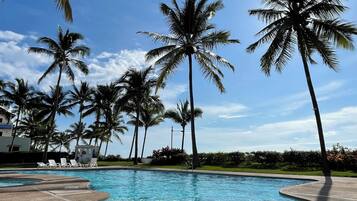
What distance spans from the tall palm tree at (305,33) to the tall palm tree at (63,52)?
646 inches

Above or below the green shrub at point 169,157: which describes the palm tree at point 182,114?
above

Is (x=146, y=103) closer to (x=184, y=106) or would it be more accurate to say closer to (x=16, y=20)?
(x=184, y=106)

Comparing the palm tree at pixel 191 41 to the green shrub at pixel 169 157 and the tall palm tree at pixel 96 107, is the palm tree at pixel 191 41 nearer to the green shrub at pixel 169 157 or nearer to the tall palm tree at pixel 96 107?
the green shrub at pixel 169 157

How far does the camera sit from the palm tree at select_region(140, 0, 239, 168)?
21.4 meters

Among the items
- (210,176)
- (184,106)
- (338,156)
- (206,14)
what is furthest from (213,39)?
(184,106)

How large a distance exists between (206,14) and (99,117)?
20241 millimetres

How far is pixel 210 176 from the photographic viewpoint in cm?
1667

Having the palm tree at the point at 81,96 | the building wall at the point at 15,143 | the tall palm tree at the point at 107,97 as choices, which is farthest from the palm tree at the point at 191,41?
the building wall at the point at 15,143

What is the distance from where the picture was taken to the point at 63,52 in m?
27.4

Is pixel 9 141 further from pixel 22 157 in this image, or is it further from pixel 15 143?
pixel 22 157

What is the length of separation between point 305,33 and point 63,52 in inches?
783

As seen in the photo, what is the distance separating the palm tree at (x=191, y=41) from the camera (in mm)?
21359

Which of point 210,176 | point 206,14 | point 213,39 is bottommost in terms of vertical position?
point 210,176

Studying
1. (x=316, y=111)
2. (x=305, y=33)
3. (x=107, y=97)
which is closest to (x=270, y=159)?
(x=316, y=111)
